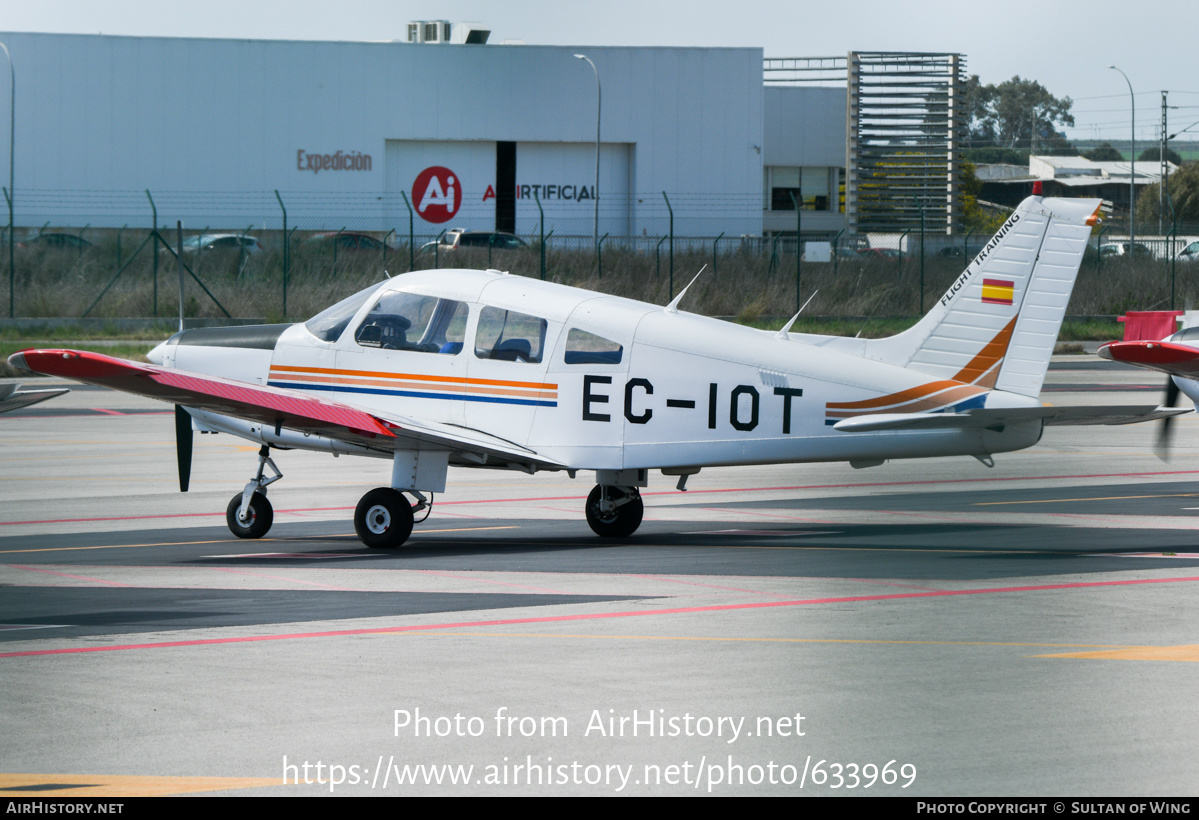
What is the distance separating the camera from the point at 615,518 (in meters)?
13.6

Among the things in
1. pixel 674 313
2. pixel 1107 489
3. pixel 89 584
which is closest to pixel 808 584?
→ pixel 674 313

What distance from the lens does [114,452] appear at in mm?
20406

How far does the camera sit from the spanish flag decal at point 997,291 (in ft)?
41.3

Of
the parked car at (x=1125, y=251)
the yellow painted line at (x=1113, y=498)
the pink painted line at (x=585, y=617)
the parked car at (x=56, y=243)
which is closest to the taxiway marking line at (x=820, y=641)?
the pink painted line at (x=585, y=617)

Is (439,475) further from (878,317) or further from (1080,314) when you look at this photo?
(1080,314)

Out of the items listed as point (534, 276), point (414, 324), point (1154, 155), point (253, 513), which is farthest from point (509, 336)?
point (1154, 155)

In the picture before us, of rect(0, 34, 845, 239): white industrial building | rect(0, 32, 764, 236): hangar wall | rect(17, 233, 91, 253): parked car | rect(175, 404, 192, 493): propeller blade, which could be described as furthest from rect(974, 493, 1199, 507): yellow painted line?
rect(0, 32, 764, 236): hangar wall

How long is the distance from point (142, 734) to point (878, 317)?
38208mm

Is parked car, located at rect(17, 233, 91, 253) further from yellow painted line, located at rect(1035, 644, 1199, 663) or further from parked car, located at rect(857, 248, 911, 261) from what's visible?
yellow painted line, located at rect(1035, 644, 1199, 663)

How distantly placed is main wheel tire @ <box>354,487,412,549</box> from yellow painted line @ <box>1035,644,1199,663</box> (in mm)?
6409

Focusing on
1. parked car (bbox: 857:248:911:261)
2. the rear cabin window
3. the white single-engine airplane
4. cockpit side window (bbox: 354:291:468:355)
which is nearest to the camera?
the white single-engine airplane

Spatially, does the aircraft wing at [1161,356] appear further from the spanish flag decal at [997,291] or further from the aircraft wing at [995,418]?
the spanish flag decal at [997,291]

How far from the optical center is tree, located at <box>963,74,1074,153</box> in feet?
451

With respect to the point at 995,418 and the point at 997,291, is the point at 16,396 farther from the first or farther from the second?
the point at 997,291
